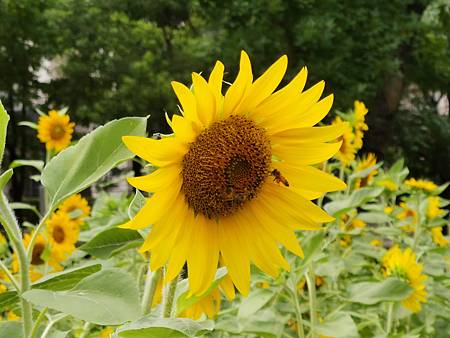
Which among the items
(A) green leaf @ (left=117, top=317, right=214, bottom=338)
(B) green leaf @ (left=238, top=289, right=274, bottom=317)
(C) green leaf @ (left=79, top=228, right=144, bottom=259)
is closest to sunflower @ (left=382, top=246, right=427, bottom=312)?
(B) green leaf @ (left=238, top=289, right=274, bottom=317)

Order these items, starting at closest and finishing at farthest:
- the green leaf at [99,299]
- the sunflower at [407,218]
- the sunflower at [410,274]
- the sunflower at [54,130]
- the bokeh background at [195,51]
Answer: the green leaf at [99,299]
the sunflower at [410,274]
the sunflower at [407,218]
the sunflower at [54,130]
the bokeh background at [195,51]

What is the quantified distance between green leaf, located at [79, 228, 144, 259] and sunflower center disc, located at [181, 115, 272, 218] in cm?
12

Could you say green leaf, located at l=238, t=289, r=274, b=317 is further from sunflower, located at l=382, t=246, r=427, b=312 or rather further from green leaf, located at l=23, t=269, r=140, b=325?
green leaf, located at l=23, t=269, r=140, b=325

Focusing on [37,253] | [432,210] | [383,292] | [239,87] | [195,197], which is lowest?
[37,253]

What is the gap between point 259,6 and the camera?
8.27 metres

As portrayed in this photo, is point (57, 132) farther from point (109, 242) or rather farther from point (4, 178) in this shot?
point (4, 178)

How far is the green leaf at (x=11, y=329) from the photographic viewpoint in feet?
1.87

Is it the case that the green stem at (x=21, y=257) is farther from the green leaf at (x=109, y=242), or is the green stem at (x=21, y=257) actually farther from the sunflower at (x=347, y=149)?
the sunflower at (x=347, y=149)

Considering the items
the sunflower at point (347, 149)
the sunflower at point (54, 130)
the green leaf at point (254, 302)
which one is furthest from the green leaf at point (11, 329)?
the sunflower at point (54, 130)

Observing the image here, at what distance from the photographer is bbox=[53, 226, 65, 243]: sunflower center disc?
1733 millimetres

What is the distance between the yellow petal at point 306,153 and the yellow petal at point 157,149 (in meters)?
0.10

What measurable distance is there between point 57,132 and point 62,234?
23.8 inches

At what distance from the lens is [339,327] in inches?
38.6

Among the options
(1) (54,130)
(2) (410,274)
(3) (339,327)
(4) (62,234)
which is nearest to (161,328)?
(3) (339,327)
